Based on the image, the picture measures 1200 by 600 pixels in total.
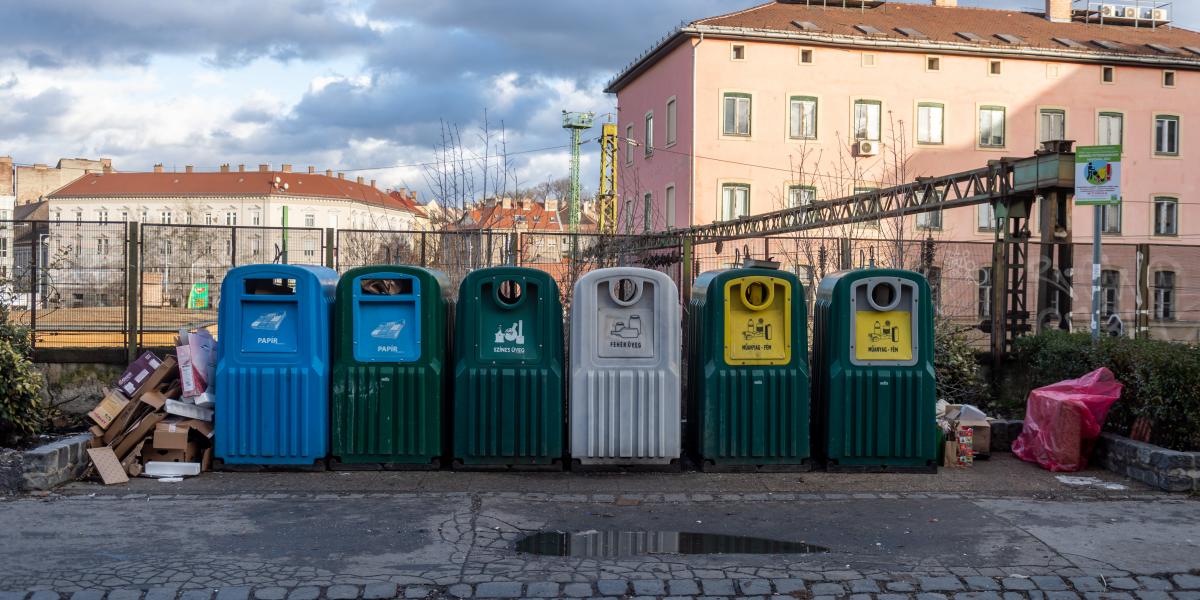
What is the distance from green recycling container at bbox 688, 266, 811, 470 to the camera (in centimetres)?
788

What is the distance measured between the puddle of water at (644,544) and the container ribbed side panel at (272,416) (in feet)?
7.73

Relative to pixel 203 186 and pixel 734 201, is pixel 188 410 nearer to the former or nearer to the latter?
pixel 734 201

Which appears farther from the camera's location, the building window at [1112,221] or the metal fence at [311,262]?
the building window at [1112,221]

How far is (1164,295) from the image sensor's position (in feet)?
46.4

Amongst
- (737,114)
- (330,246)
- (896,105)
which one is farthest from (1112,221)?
(330,246)

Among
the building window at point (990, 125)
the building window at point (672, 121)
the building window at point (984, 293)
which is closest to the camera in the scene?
the building window at point (984, 293)

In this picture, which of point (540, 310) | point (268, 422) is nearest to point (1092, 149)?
point (540, 310)

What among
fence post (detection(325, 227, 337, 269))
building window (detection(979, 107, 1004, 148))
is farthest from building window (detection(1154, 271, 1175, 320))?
building window (detection(979, 107, 1004, 148))

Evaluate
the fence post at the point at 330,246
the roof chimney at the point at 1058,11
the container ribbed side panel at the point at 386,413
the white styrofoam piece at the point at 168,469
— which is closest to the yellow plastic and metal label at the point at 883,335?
the container ribbed side panel at the point at 386,413

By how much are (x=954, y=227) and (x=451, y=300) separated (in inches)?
1234

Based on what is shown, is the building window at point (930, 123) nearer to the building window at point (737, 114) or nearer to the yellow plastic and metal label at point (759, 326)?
the building window at point (737, 114)

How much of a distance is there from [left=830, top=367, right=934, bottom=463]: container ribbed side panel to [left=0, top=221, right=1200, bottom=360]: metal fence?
10.6 ft

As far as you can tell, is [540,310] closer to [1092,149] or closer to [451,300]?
[451,300]

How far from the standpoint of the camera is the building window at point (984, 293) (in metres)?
11.4
